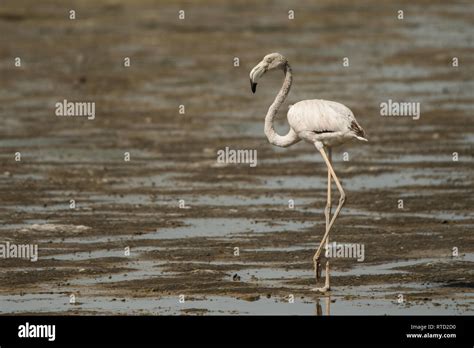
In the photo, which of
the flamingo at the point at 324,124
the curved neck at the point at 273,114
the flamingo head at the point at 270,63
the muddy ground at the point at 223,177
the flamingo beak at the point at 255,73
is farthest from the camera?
the curved neck at the point at 273,114

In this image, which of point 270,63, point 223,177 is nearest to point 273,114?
point 270,63

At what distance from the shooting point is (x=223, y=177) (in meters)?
19.8

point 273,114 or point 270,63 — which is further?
point 273,114

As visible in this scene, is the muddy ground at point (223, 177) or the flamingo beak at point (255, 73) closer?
the muddy ground at point (223, 177)

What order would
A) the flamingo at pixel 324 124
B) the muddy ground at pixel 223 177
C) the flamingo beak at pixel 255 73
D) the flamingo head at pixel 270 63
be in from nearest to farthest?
the muddy ground at pixel 223 177 → the flamingo at pixel 324 124 → the flamingo beak at pixel 255 73 → the flamingo head at pixel 270 63

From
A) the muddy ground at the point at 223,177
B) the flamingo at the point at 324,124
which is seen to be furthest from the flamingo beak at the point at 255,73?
the muddy ground at the point at 223,177

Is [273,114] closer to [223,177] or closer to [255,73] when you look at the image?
[255,73]

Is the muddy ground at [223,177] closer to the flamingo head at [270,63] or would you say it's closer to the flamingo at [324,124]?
the flamingo at [324,124]

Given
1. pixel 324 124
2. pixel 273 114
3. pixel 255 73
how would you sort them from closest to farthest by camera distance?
pixel 324 124 → pixel 255 73 → pixel 273 114

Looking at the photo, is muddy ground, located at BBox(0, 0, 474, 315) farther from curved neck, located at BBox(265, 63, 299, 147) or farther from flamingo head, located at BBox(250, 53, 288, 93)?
flamingo head, located at BBox(250, 53, 288, 93)

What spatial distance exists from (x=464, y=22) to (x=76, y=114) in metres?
18.2

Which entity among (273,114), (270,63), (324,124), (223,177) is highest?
(270,63)

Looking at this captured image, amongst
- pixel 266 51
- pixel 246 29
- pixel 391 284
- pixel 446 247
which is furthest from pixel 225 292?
pixel 246 29

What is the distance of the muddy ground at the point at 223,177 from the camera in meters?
13.2
